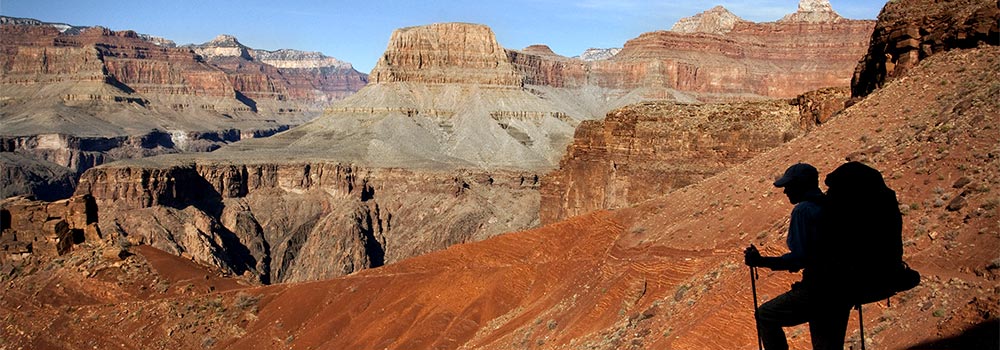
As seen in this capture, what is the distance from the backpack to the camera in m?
6.19

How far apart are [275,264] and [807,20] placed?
4179 inches

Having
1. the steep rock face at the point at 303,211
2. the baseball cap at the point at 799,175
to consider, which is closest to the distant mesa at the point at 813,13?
the steep rock face at the point at 303,211

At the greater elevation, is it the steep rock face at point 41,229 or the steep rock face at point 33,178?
the steep rock face at point 41,229

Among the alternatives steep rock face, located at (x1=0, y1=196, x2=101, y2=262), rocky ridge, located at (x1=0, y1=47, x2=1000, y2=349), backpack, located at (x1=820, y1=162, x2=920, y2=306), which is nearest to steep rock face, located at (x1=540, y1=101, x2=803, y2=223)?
rocky ridge, located at (x1=0, y1=47, x2=1000, y2=349)

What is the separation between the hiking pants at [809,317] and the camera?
659 centimetres

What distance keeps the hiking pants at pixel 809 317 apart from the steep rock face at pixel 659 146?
20.4 metres

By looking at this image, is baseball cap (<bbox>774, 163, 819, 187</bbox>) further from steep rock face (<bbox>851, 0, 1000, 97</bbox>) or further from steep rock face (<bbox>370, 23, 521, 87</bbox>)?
steep rock face (<bbox>370, 23, 521, 87</bbox>)

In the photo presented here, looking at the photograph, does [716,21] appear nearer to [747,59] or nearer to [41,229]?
[747,59]

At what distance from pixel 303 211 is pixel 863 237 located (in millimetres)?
85473

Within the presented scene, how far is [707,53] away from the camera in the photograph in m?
147

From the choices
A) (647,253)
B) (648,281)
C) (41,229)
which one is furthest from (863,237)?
(41,229)

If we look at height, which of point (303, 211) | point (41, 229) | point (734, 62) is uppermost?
point (734, 62)

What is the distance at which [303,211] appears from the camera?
88.4m

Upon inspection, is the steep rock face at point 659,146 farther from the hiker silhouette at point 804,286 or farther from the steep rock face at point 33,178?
the steep rock face at point 33,178
